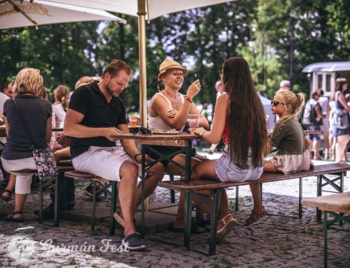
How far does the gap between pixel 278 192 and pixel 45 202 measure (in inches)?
129

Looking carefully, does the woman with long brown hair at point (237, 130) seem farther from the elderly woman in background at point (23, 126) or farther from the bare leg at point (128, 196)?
the elderly woman in background at point (23, 126)

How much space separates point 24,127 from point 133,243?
189 centimetres

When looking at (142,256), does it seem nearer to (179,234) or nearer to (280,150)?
(179,234)

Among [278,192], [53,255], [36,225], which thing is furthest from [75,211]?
A: [278,192]

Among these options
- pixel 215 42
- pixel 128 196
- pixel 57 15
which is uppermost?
pixel 215 42

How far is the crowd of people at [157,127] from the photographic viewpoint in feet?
16.7

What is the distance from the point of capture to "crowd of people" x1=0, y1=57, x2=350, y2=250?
5.10m

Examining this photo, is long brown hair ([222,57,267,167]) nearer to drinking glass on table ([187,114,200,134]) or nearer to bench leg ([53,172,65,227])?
drinking glass on table ([187,114,200,134])

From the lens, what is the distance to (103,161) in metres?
5.40

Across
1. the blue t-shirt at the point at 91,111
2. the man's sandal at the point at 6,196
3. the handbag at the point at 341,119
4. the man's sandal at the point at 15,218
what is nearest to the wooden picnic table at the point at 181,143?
the blue t-shirt at the point at 91,111

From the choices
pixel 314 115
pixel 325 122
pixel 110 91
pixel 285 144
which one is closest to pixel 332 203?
pixel 285 144

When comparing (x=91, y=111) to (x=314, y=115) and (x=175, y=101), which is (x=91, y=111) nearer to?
(x=175, y=101)

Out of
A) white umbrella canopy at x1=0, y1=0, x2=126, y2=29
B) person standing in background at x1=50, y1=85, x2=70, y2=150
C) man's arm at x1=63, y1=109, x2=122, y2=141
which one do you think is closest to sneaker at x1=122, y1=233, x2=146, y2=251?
man's arm at x1=63, y1=109, x2=122, y2=141

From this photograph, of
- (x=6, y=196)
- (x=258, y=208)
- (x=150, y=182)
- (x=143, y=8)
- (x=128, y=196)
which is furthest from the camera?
(x=6, y=196)
